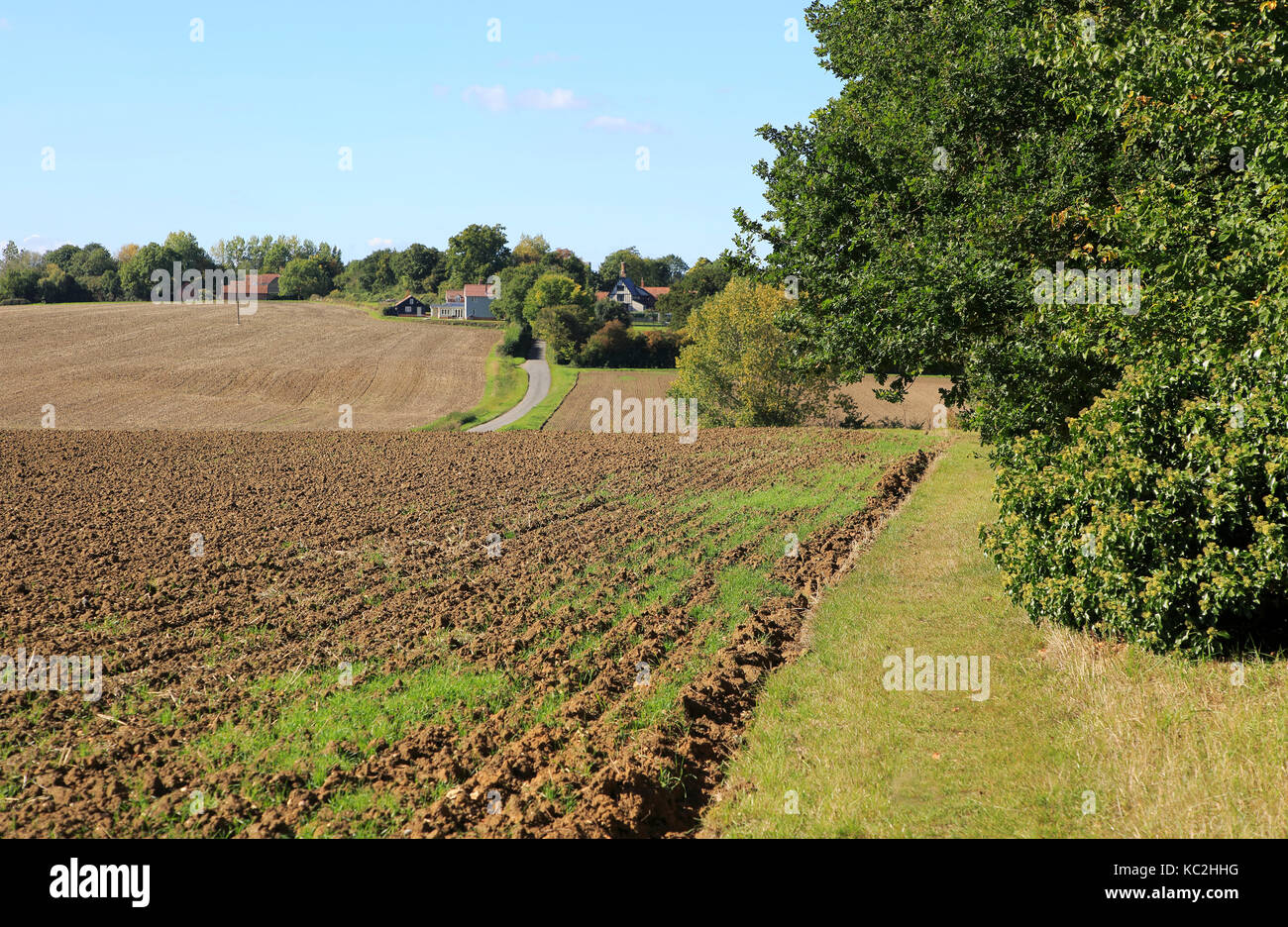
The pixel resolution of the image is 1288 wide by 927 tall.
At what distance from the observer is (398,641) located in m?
11.6

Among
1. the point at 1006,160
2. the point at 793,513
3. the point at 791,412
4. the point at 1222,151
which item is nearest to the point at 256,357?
the point at 791,412

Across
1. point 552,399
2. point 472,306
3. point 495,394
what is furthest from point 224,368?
point 472,306

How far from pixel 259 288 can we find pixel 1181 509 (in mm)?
165072

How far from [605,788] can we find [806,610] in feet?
20.7

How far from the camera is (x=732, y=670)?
10773mm

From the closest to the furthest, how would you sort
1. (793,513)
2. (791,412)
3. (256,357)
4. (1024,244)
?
1. (1024,244)
2. (793,513)
3. (791,412)
4. (256,357)

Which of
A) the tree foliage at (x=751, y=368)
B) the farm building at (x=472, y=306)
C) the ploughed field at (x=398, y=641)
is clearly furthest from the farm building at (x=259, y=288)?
the ploughed field at (x=398, y=641)

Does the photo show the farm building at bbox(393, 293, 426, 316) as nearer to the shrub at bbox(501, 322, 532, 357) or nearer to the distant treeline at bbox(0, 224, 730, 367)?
the distant treeline at bbox(0, 224, 730, 367)

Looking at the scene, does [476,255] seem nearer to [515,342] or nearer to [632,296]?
[632,296]

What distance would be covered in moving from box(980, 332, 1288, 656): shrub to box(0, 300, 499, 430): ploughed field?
43391mm

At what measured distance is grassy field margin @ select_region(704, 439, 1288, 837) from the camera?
271 inches
